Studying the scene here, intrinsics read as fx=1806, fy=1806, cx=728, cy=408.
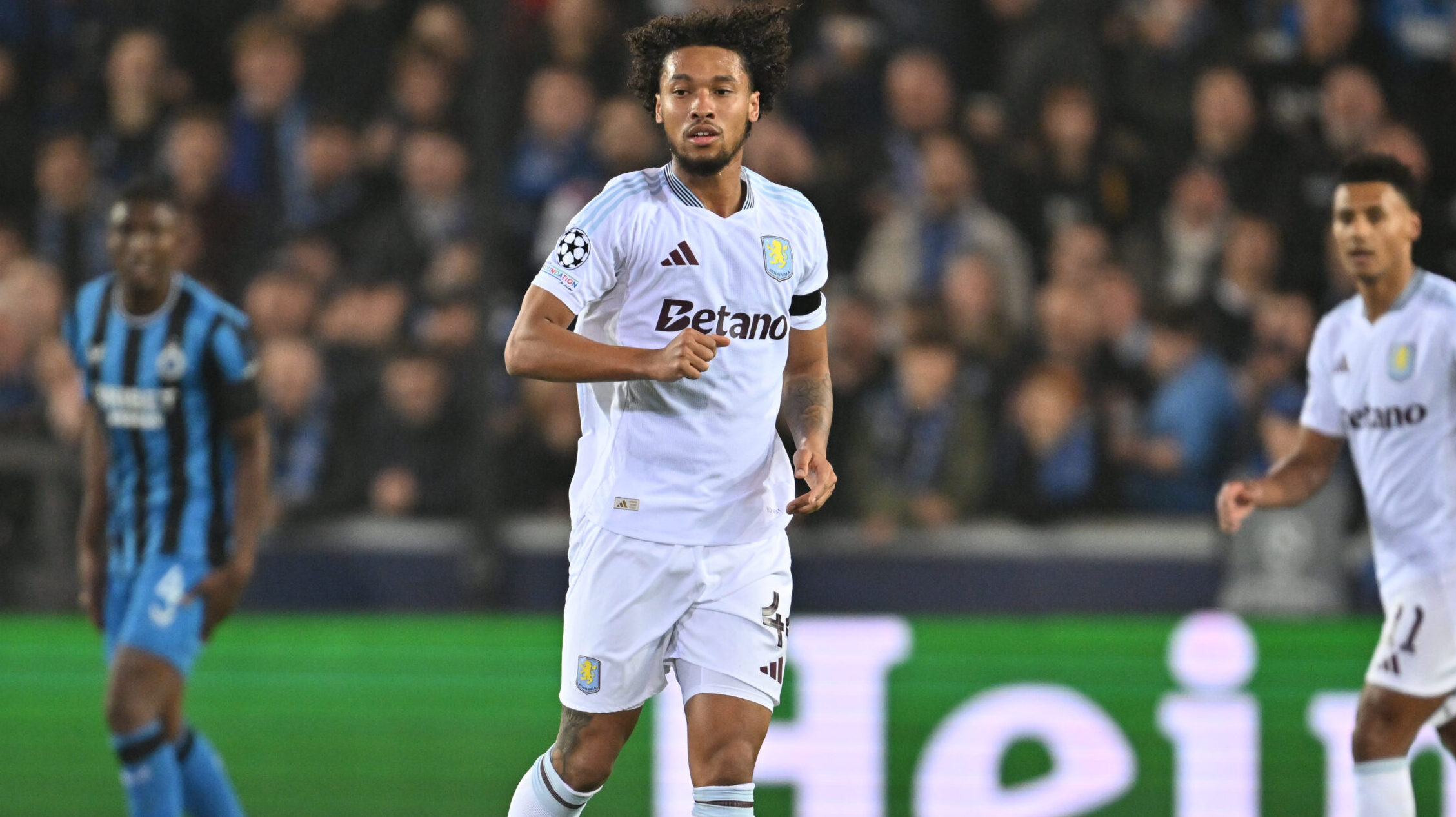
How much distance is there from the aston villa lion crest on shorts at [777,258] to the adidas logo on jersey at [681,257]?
0.57 feet

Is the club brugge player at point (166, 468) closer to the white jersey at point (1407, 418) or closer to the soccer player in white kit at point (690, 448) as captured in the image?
the soccer player in white kit at point (690, 448)

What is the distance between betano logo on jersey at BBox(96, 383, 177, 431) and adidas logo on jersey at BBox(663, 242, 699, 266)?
2330mm

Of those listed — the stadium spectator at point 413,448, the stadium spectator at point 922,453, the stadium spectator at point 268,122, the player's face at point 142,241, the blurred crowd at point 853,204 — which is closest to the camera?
the player's face at point 142,241

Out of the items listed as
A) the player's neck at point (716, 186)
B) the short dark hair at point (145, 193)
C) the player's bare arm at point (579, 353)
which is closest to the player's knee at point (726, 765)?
the player's bare arm at point (579, 353)

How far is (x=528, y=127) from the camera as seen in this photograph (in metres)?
8.42

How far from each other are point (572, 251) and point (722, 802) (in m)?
1.25

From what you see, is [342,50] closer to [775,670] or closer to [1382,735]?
[775,670]

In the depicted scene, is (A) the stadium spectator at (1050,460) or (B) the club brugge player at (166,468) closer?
(B) the club brugge player at (166,468)

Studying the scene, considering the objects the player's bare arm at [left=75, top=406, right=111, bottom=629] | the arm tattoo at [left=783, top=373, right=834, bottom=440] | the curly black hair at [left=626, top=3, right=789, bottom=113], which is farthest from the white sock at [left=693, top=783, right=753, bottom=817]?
the player's bare arm at [left=75, top=406, right=111, bottom=629]

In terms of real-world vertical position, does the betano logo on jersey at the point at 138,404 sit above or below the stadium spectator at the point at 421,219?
below

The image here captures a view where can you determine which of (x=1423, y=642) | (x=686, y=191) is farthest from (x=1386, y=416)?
(x=686, y=191)

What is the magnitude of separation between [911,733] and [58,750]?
10.8 ft

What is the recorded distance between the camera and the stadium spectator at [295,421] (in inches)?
293

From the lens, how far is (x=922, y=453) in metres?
7.14
